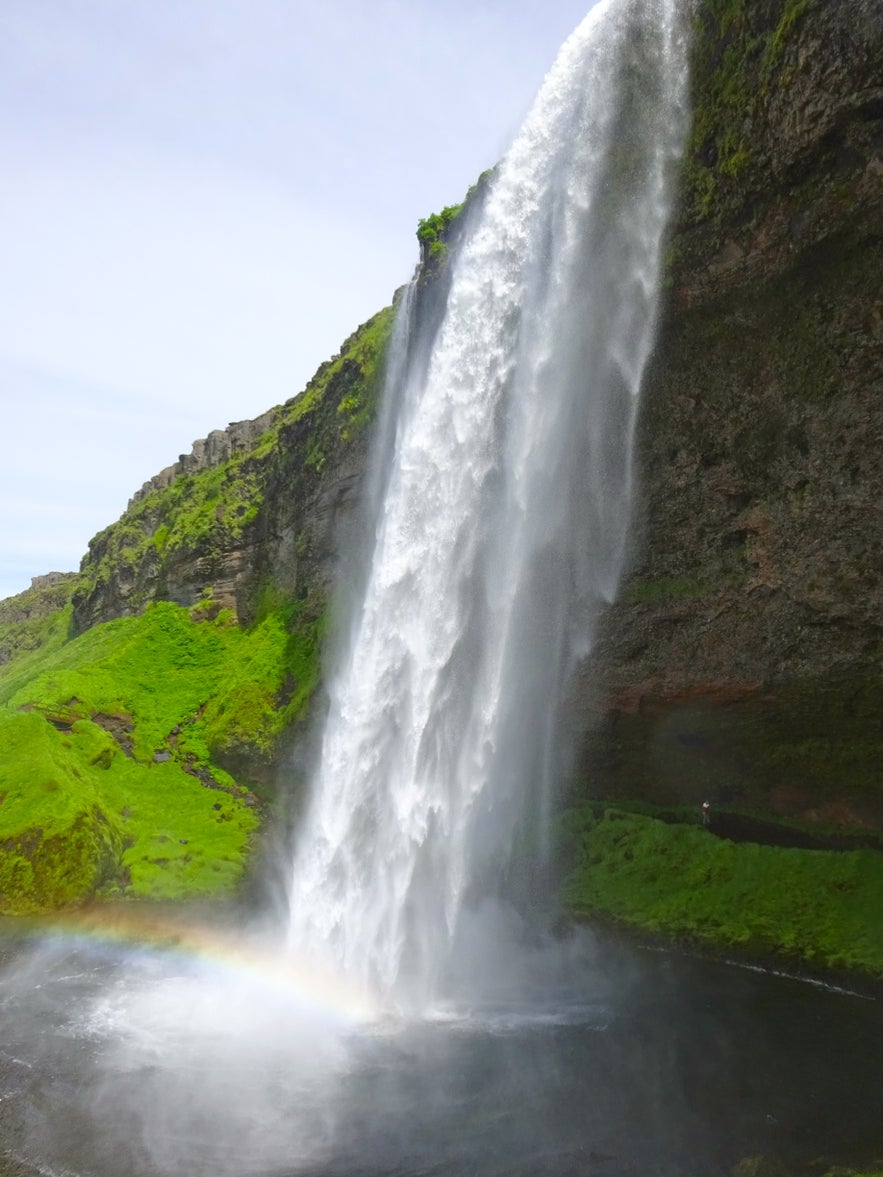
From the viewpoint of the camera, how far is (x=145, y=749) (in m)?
27.9

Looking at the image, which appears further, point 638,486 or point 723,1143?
point 638,486

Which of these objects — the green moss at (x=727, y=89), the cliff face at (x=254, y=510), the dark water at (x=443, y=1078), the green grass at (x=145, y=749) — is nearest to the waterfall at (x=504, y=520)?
the green moss at (x=727, y=89)

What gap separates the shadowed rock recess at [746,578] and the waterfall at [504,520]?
0.83m

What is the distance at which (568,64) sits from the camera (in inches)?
748

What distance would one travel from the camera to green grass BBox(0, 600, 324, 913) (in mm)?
18922

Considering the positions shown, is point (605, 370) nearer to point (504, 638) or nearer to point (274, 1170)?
point (504, 638)

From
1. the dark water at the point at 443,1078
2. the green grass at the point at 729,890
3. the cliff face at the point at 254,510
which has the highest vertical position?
the cliff face at the point at 254,510

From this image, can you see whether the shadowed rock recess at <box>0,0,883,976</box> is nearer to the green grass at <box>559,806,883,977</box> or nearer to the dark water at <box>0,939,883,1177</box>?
the green grass at <box>559,806,883,977</box>

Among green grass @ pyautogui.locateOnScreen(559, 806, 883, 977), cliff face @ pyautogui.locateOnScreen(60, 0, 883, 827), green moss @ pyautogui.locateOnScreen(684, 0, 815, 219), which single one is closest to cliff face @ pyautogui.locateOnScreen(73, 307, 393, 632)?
cliff face @ pyautogui.locateOnScreen(60, 0, 883, 827)

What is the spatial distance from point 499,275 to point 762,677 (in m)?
10.7

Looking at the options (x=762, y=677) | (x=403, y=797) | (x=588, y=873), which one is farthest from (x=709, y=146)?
(x=588, y=873)

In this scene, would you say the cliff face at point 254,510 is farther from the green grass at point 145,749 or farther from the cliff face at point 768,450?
the cliff face at point 768,450

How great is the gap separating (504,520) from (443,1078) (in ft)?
37.2

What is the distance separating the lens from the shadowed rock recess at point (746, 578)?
13.9 meters
